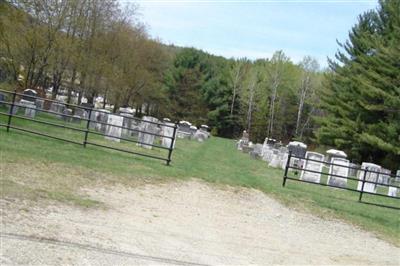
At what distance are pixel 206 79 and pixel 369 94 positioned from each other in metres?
39.4

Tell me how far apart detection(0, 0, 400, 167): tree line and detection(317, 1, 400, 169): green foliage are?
0.28ft

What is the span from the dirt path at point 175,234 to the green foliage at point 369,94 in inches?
1007

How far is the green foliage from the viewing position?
1385 inches

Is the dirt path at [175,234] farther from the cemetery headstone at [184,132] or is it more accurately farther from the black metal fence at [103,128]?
the cemetery headstone at [184,132]

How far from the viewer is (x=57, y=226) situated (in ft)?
21.6

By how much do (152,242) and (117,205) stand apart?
218 centimetres

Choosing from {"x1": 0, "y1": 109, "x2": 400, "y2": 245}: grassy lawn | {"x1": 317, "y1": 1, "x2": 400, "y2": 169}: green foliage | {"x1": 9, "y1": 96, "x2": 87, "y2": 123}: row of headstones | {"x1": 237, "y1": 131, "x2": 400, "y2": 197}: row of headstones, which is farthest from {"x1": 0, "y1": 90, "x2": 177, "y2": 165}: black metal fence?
{"x1": 317, "y1": 1, "x2": 400, "y2": 169}: green foliage

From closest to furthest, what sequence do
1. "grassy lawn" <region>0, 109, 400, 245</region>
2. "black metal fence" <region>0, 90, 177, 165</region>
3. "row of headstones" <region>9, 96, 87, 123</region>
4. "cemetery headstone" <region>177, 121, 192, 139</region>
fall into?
"grassy lawn" <region>0, 109, 400, 245</region>, "black metal fence" <region>0, 90, 177, 165</region>, "row of headstones" <region>9, 96, 87, 123</region>, "cemetery headstone" <region>177, 121, 192, 139</region>

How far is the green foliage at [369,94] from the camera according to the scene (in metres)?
35.2

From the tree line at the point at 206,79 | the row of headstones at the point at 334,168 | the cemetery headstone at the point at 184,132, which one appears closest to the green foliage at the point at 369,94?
the tree line at the point at 206,79

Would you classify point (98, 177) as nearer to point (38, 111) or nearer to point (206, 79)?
point (38, 111)

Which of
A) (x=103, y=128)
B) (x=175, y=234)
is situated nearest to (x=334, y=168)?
(x=103, y=128)

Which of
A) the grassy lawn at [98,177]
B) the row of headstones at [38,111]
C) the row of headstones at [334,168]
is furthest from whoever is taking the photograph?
the row of headstones at [38,111]

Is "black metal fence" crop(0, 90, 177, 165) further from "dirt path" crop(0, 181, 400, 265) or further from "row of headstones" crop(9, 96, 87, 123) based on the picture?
"dirt path" crop(0, 181, 400, 265)
